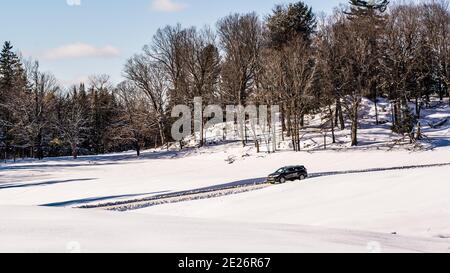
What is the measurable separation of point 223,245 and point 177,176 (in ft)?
120

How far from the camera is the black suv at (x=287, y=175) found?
38.0m

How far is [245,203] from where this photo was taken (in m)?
25.9

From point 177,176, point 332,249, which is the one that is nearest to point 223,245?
point 332,249

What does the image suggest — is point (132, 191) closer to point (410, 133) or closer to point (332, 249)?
point (332, 249)

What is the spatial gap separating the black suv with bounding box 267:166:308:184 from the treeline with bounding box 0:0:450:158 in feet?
60.0

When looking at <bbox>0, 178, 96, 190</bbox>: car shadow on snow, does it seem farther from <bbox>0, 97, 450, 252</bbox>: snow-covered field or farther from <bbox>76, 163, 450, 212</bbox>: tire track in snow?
<bbox>76, 163, 450, 212</bbox>: tire track in snow

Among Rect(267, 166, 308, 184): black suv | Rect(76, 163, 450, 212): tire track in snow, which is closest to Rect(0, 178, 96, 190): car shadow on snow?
Rect(76, 163, 450, 212): tire track in snow

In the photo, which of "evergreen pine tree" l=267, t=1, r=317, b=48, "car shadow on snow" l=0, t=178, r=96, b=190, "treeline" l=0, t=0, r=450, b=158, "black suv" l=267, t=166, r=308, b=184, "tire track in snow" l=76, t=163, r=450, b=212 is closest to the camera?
"tire track in snow" l=76, t=163, r=450, b=212

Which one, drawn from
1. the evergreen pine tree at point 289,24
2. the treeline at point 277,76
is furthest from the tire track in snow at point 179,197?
the evergreen pine tree at point 289,24

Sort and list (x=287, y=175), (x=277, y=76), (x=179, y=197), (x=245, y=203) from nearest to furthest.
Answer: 1. (x=245, y=203)
2. (x=179, y=197)
3. (x=287, y=175)
4. (x=277, y=76)

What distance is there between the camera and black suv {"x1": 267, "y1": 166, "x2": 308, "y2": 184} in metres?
38.0

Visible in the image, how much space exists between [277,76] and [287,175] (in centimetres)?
2462

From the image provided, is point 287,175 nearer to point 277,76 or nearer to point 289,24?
point 277,76

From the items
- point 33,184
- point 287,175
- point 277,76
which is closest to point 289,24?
point 277,76
